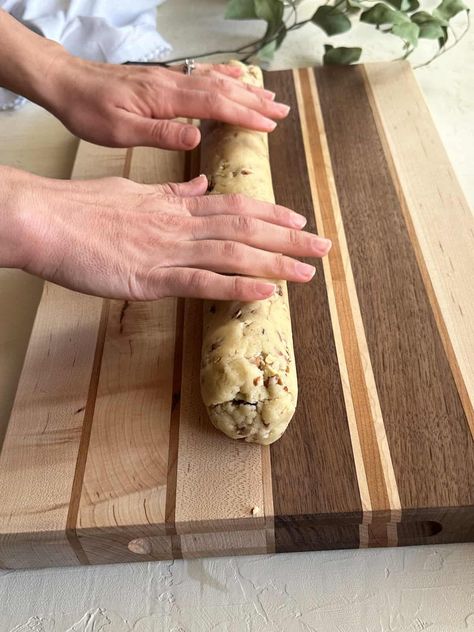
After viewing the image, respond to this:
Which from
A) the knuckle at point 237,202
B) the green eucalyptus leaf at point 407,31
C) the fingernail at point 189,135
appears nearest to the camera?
the knuckle at point 237,202

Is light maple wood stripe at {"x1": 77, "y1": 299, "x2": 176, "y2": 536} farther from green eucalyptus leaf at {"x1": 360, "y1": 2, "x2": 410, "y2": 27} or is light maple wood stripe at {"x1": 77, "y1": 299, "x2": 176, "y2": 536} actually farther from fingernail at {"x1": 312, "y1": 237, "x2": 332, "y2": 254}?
green eucalyptus leaf at {"x1": 360, "y1": 2, "x2": 410, "y2": 27}

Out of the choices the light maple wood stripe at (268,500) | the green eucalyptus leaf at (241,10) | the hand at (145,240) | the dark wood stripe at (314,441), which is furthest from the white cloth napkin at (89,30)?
the light maple wood stripe at (268,500)

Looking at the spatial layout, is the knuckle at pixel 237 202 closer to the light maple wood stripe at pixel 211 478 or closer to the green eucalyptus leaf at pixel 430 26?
the light maple wood stripe at pixel 211 478

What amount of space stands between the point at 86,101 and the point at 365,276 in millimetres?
643

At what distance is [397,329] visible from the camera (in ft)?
3.96

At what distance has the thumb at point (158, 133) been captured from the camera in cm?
137

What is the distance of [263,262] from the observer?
1.13 metres

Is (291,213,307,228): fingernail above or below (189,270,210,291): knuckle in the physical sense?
above

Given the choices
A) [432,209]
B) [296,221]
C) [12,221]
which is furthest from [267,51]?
[12,221]

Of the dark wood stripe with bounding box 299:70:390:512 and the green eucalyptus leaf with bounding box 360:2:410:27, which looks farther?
the green eucalyptus leaf with bounding box 360:2:410:27

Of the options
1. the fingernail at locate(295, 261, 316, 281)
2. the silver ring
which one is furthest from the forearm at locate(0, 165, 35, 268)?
the silver ring

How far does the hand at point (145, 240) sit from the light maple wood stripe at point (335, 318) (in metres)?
0.12

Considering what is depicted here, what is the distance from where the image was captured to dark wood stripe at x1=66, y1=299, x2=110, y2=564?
3.27 feet

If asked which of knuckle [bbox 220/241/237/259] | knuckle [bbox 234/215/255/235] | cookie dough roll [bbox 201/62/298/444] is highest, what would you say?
knuckle [bbox 234/215/255/235]
